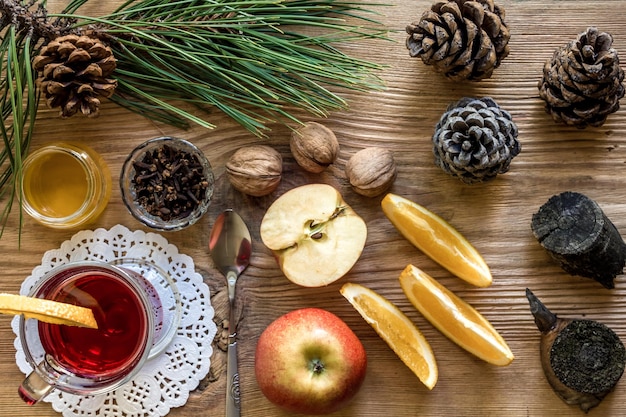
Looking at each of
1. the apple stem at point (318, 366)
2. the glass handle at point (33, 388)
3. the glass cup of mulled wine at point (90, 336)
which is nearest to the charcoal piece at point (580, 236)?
the apple stem at point (318, 366)

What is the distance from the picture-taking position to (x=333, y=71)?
1127 mm

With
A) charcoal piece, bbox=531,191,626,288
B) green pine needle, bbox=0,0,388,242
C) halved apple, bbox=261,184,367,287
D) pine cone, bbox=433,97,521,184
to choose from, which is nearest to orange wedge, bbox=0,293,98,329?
green pine needle, bbox=0,0,388,242

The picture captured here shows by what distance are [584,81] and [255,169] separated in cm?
55

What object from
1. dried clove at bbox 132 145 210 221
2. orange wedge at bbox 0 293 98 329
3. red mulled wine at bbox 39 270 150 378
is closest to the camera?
orange wedge at bbox 0 293 98 329

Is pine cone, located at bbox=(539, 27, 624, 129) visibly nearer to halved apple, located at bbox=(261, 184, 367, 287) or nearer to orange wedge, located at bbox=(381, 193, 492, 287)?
orange wedge, located at bbox=(381, 193, 492, 287)

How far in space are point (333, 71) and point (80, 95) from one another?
40cm

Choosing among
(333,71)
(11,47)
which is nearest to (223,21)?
(333,71)

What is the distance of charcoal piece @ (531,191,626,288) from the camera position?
1109 millimetres

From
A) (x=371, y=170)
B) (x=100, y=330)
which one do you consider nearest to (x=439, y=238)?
(x=371, y=170)

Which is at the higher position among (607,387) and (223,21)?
(223,21)

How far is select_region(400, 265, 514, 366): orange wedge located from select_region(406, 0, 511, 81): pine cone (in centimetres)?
35

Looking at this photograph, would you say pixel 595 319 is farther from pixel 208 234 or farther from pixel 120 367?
pixel 120 367

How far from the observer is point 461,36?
109 cm

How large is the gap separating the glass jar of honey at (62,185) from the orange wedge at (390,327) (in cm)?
46
